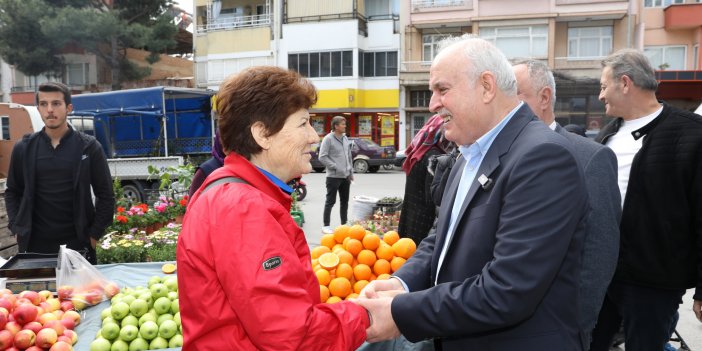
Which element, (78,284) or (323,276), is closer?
(323,276)

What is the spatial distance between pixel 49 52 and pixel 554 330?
34.8 metres

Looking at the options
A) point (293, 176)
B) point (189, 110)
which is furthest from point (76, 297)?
point (189, 110)

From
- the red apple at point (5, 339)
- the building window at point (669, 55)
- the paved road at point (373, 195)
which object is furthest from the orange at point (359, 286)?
the building window at point (669, 55)

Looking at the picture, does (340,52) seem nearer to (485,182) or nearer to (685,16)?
(685,16)

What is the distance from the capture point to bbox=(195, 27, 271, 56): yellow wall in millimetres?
31906

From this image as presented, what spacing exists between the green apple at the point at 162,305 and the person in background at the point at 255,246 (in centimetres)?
168

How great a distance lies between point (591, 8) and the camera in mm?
26156

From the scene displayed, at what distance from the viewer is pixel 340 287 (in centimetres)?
333

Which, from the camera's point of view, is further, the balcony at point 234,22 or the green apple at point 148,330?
the balcony at point 234,22

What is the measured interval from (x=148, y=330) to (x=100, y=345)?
255mm

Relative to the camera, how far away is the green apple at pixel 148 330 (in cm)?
302

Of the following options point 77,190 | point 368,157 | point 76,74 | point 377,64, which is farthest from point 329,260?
point 76,74

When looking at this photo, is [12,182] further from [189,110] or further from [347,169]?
[189,110]

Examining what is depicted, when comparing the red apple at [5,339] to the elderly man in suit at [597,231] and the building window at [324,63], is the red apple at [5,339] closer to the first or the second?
the elderly man in suit at [597,231]
